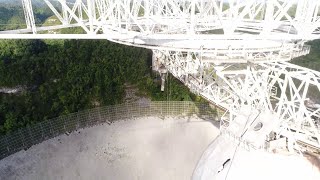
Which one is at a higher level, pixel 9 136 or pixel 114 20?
pixel 114 20

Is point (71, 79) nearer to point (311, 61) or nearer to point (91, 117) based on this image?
point (91, 117)

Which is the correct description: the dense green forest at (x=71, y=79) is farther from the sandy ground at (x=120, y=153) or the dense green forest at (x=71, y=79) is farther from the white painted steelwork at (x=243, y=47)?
the white painted steelwork at (x=243, y=47)

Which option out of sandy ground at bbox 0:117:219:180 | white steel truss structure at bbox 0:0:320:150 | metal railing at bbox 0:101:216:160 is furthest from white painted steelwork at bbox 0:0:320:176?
metal railing at bbox 0:101:216:160

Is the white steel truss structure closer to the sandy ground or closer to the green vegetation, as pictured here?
the sandy ground

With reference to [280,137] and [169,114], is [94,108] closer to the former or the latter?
[169,114]

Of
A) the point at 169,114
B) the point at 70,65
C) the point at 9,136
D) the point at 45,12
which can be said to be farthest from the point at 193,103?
the point at 45,12

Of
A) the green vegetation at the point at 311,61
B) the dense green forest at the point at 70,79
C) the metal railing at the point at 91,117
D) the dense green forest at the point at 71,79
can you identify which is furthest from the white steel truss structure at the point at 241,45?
the green vegetation at the point at 311,61
